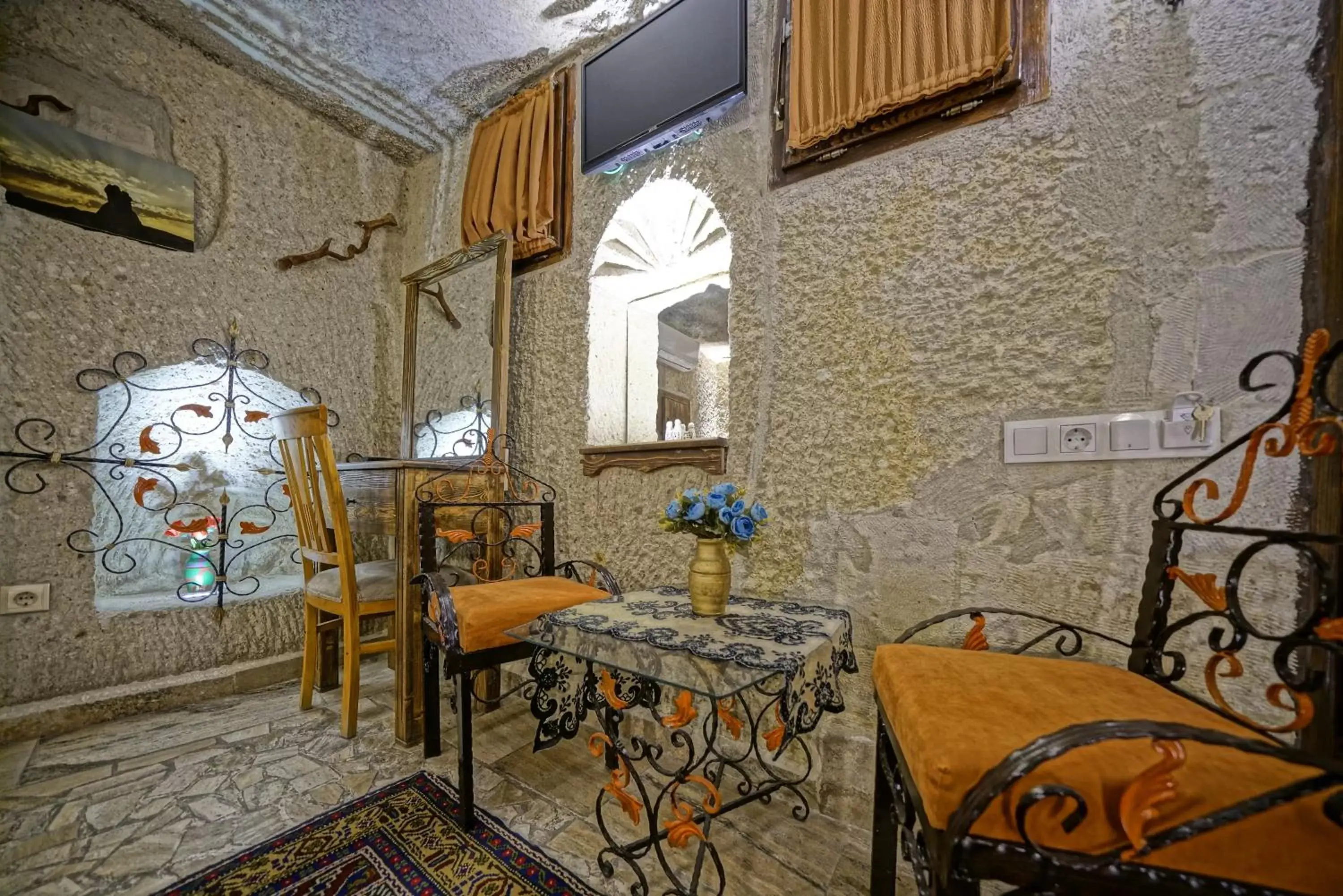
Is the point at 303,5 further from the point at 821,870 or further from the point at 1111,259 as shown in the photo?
the point at 821,870

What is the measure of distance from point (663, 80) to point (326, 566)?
242cm

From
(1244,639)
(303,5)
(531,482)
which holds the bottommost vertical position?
(1244,639)

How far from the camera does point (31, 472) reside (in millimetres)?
1918

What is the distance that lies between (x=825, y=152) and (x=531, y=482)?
69.0 inches

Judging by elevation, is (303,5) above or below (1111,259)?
above

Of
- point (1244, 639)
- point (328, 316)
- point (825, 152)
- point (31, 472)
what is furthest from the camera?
point (328, 316)

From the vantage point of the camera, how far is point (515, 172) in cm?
250

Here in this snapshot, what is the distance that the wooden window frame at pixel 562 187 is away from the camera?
90.0 inches

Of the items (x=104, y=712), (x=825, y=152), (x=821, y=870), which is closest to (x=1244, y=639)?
(x=821, y=870)

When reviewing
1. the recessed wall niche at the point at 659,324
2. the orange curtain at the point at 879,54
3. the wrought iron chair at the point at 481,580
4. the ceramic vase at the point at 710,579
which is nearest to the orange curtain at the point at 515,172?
the recessed wall niche at the point at 659,324

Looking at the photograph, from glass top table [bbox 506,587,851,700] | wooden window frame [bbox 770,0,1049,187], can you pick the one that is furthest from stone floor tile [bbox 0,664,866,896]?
wooden window frame [bbox 770,0,1049,187]

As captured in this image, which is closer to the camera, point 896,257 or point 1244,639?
point 1244,639

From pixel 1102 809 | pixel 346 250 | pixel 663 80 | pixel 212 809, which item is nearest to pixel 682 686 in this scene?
pixel 1102 809

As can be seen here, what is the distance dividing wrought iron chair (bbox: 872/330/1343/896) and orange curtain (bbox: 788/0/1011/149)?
1.09 meters
